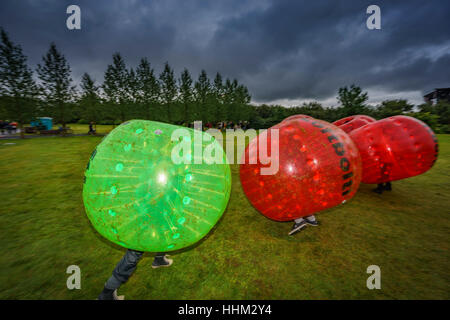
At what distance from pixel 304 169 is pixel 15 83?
32.4 meters

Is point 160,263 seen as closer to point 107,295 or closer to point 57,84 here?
point 107,295

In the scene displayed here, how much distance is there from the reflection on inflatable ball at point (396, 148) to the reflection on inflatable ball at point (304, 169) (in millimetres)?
2591

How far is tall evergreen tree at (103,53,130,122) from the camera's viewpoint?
2934 centimetres

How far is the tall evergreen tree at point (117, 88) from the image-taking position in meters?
29.3

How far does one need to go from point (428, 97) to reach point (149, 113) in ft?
267

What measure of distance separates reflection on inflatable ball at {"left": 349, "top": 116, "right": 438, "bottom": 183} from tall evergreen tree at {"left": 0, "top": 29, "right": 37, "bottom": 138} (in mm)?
31401

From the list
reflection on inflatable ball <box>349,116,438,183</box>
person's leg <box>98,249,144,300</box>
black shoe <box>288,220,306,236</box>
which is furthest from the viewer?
reflection on inflatable ball <box>349,116,438,183</box>

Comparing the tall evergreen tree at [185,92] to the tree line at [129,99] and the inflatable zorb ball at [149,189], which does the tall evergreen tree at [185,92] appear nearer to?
the tree line at [129,99]

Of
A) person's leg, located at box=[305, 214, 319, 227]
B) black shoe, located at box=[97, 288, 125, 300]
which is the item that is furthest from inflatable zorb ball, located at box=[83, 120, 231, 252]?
person's leg, located at box=[305, 214, 319, 227]

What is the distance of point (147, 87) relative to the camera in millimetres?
31641

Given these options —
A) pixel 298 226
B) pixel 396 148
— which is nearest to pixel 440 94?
pixel 396 148

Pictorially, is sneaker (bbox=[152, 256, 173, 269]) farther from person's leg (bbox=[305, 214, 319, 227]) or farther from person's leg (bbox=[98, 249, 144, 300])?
person's leg (bbox=[305, 214, 319, 227])

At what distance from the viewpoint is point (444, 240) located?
3684 millimetres
